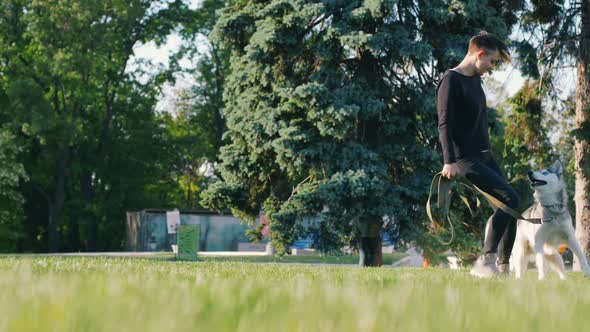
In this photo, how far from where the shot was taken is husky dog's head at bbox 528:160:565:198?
792cm

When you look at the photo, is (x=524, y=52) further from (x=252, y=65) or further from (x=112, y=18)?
(x=112, y=18)

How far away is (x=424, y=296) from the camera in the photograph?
11.0 ft

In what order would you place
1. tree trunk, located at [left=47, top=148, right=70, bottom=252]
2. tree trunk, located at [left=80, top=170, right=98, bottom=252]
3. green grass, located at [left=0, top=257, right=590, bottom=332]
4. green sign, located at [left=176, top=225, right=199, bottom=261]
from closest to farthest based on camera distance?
green grass, located at [left=0, top=257, right=590, bottom=332] → green sign, located at [left=176, top=225, right=199, bottom=261] → tree trunk, located at [left=47, top=148, right=70, bottom=252] → tree trunk, located at [left=80, top=170, right=98, bottom=252]

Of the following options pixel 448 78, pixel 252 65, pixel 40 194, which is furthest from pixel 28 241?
pixel 448 78

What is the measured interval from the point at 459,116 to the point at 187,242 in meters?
19.3

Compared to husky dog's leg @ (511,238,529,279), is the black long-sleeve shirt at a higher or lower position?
higher

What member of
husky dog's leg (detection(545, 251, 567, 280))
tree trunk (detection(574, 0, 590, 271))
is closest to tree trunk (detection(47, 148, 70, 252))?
tree trunk (detection(574, 0, 590, 271))

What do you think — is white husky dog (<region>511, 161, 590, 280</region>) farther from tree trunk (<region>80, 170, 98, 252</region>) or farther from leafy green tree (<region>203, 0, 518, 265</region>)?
tree trunk (<region>80, 170, 98, 252</region>)

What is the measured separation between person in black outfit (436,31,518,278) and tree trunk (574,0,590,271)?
50.0ft

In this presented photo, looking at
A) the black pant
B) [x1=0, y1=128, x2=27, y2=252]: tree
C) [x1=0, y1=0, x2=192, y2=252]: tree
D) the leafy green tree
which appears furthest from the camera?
[x1=0, y1=0, x2=192, y2=252]: tree

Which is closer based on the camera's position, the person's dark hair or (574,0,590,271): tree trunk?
the person's dark hair

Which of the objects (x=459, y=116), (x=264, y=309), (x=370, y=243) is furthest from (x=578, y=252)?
(x=370, y=243)

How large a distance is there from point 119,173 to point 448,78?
4051 centimetres

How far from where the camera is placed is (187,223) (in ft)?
136
